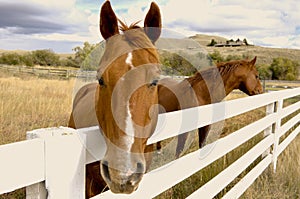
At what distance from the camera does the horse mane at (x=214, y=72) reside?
17.9 feet

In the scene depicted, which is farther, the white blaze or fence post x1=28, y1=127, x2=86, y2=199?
the white blaze

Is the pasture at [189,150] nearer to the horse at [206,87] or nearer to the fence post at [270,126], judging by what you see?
the fence post at [270,126]

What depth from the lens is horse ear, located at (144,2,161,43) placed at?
6.50 feet

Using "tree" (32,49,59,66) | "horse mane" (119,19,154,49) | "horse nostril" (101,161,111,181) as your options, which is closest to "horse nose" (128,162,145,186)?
"horse nostril" (101,161,111,181)

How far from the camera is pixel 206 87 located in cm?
532

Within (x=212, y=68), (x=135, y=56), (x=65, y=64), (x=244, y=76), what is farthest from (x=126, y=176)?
(x=65, y=64)

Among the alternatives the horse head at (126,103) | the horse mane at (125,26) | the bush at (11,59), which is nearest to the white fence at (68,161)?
the horse head at (126,103)

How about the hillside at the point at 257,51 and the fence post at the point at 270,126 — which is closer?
the fence post at the point at 270,126

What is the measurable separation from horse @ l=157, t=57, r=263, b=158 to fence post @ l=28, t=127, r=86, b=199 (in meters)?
3.72

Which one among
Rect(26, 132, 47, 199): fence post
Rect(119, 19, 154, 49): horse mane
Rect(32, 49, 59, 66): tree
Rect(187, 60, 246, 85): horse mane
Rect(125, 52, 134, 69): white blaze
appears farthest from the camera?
Rect(32, 49, 59, 66): tree

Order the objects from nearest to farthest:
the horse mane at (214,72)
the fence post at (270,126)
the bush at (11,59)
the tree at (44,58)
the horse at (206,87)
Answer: the fence post at (270,126), the horse at (206,87), the horse mane at (214,72), the bush at (11,59), the tree at (44,58)

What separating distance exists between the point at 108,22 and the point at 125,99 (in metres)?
0.69

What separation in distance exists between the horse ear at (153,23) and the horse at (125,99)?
12cm

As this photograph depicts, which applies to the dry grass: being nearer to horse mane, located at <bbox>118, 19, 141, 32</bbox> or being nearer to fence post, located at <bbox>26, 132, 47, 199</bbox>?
horse mane, located at <bbox>118, 19, 141, 32</bbox>
